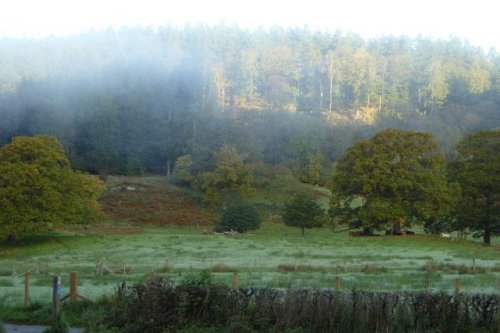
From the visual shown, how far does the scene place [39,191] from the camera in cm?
5331

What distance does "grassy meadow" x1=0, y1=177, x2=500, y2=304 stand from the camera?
24.3 m

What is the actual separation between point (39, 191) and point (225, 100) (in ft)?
361

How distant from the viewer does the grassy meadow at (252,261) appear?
79.6ft

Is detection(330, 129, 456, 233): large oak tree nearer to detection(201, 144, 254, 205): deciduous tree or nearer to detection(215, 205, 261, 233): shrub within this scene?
detection(215, 205, 261, 233): shrub

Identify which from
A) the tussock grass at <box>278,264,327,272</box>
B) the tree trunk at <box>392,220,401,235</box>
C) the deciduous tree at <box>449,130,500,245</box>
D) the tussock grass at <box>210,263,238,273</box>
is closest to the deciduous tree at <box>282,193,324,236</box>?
the tree trunk at <box>392,220,401,235</box>

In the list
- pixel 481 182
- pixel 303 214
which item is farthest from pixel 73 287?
pixel 303 214

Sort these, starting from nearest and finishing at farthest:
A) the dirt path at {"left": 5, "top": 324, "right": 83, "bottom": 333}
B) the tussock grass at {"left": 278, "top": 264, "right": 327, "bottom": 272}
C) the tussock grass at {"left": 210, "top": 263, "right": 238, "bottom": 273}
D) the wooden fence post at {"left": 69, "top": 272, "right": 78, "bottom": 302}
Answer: the dirt path at {"left": 5, "top": 324, "right": 83, "bottom": 333}, the wooden fence post at {"left": 69, "top": 272, "right": 78, "bottom": 302}, the tussock grass at {"left": 210, "top": 263, "right": 238, "bottom": 273}, the tussock grass at {"left": 278, "top": 264, "right": 327, "bottom": 272}

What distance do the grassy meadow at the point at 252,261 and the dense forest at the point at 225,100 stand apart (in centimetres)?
5020

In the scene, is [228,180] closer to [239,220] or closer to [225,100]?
[239,220]

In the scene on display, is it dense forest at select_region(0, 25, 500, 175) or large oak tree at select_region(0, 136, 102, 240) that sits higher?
dense forest at select_region(0, 25, 500, 175)

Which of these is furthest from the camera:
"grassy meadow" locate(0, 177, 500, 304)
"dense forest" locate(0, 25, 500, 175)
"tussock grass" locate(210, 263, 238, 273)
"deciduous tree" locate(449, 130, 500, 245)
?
"dense forest" locate(0, 25, 500, 175)

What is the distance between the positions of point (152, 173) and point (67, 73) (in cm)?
5503

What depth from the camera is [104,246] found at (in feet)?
155

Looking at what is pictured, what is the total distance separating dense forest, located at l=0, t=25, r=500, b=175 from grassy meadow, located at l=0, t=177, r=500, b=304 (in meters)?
50.2
